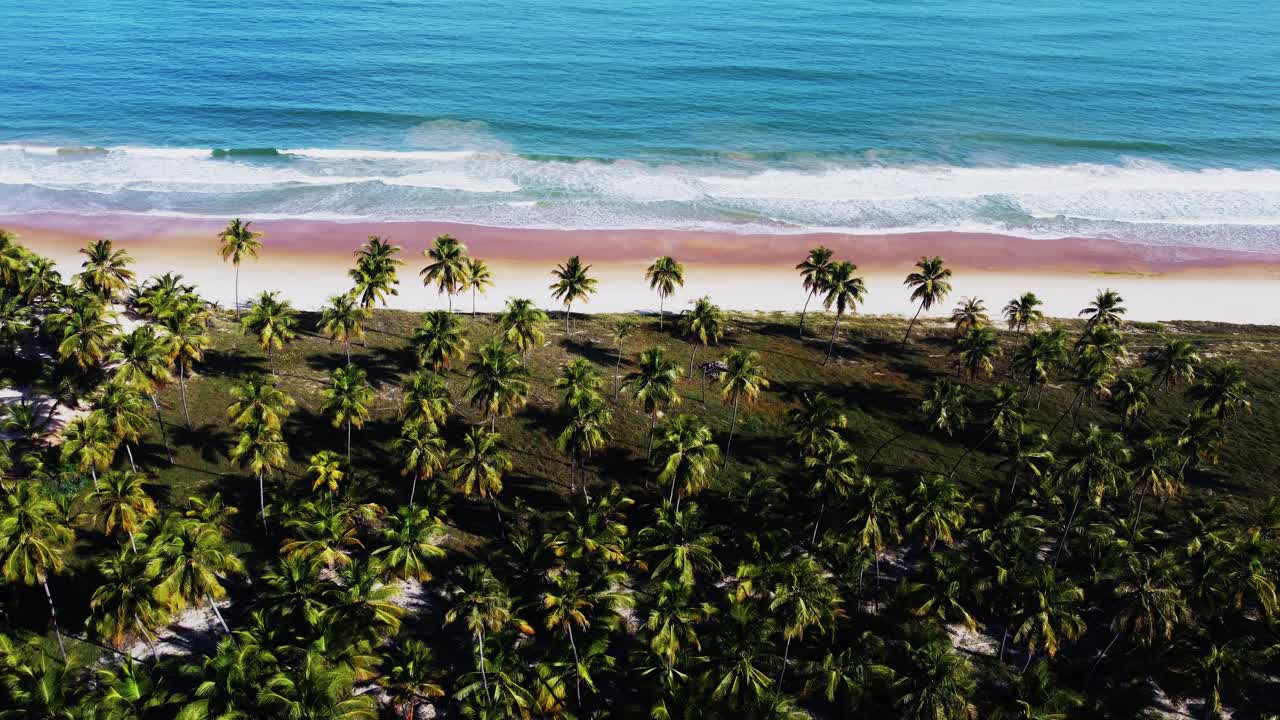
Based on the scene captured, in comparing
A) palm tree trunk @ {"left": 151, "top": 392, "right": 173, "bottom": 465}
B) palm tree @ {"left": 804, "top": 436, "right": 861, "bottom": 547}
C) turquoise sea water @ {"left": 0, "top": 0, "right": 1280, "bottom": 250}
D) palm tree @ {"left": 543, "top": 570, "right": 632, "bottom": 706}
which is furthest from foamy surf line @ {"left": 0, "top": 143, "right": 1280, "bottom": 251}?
palm tree @ {"left": 543, "top": 570, "right": 632, "bottom": 706}

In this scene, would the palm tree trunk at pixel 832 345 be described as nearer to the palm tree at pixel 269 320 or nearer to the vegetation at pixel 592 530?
the vegetation at pixel 592 530

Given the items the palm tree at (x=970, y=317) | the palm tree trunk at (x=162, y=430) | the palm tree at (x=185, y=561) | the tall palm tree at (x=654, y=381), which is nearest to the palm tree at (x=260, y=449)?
the palm tree at (x=185, y=561)

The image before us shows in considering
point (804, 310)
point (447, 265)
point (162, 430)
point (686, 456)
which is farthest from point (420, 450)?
point (804, 310)

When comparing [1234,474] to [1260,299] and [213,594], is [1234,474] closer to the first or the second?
[1260,299]

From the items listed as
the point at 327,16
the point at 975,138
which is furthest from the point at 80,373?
the point at 327,16

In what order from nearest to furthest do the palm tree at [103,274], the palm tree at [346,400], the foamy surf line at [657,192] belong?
the palm tree at [346,400]
the palm tree at [103,274]
the foamy surf line at [657,192]

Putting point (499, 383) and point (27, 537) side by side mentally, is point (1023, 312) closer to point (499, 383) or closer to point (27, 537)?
point (499, 383)
